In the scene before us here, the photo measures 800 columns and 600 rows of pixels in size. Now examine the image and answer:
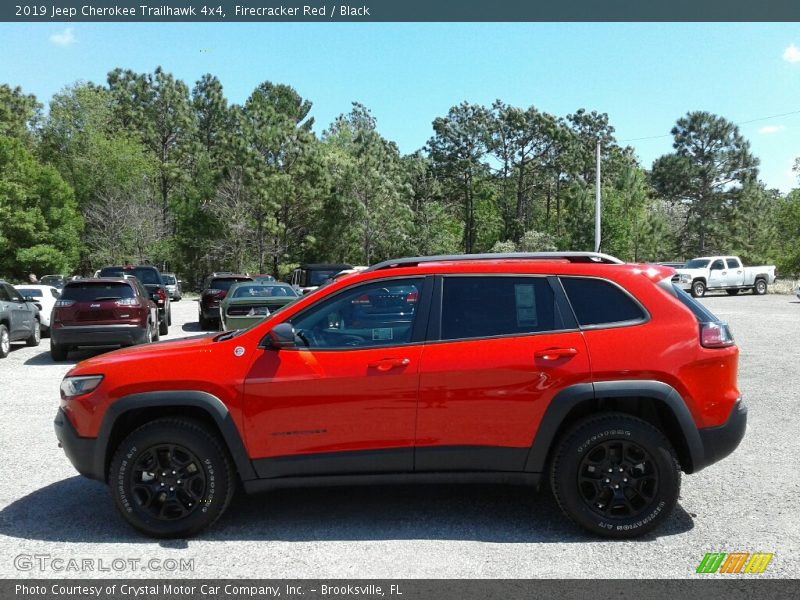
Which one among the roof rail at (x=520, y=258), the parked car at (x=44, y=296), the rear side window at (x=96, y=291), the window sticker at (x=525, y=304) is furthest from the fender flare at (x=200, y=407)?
the parked car at (x=44, y=296)

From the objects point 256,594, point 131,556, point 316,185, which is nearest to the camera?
point 256,594

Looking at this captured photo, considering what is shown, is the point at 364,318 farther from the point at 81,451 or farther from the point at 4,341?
the point at 4,341

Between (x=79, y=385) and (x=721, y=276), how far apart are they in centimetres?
3592

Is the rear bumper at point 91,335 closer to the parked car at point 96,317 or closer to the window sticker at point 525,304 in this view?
the parked car at point 96,317

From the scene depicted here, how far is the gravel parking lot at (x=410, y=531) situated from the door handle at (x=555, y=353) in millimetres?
1144

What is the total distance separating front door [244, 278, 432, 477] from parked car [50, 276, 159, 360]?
944 centimetres

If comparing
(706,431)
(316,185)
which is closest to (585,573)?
(706,431)

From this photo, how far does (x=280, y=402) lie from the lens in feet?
14.6

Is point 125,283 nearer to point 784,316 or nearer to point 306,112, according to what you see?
point 784,316

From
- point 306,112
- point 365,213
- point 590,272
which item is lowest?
point 590,272

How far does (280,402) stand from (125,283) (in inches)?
406

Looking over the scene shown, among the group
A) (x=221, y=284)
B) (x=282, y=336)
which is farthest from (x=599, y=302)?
(x=221, y=284)

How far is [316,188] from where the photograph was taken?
2064 inches

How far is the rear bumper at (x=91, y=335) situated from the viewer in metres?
13.1
